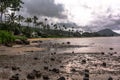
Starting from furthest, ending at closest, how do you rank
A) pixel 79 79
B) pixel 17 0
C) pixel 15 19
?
pixel 15 19, pixel 17 0, pixel 79 79

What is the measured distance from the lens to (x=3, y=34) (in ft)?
Result: 244

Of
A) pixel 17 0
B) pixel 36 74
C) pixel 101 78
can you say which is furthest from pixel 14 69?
pixel 17 0

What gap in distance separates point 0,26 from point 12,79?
10688 cm

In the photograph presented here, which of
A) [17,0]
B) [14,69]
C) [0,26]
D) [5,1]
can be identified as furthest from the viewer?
[0,26]

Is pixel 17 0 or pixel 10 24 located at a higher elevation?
pixel 17 0

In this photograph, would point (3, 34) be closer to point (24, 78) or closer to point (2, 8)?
point (2, 8)

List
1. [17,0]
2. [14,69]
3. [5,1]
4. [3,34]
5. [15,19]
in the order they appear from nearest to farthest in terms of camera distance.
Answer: [14,69], [3,34], [5,1], [17,0], [15,19]

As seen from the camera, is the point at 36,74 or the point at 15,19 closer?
the point at 36,74

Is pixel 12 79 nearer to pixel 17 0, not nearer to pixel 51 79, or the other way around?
pixel 51 79

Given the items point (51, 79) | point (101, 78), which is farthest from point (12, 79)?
point (101, 78)

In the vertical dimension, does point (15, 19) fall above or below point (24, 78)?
above

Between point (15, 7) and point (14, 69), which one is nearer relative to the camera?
point (14, 69)

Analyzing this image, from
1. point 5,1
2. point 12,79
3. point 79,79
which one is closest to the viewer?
point 12,79

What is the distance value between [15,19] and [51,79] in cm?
11952
